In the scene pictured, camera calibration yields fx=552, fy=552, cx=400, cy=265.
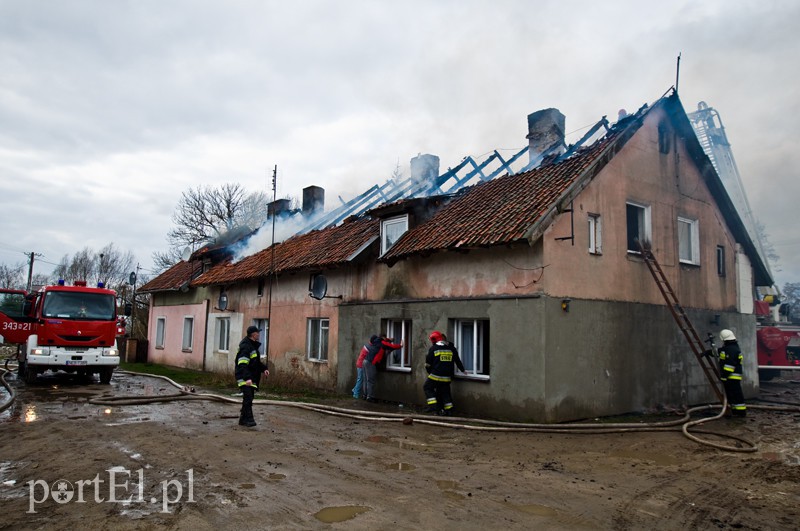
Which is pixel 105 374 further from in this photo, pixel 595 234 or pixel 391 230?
pixel 595 234

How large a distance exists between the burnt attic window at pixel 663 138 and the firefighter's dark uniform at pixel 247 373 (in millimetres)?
10601

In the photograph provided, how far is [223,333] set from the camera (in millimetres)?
21125

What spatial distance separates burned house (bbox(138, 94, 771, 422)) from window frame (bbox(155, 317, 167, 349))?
35.5ft

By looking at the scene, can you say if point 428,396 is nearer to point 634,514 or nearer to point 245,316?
point 634,514

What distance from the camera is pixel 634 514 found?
207 inches

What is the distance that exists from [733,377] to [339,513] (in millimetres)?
9614

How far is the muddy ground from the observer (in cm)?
499

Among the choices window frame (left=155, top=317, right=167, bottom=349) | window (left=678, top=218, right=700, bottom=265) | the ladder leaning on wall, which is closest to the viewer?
the ladder leaning on wall

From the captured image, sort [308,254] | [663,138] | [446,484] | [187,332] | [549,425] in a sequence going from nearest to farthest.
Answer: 1. [446,484]
2. [549,425]
3. [663,138]
4. [308,254]
5. [187,332]

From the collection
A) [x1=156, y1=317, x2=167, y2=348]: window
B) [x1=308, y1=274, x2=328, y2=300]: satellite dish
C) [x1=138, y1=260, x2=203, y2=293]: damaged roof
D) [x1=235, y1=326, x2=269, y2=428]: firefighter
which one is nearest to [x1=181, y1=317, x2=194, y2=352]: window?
[x1=138, y1=260, x2=203, y2=293]: damaged roof

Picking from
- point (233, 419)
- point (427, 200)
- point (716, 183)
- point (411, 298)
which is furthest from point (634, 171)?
point (233, 419)

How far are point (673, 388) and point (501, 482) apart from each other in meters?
8.32
